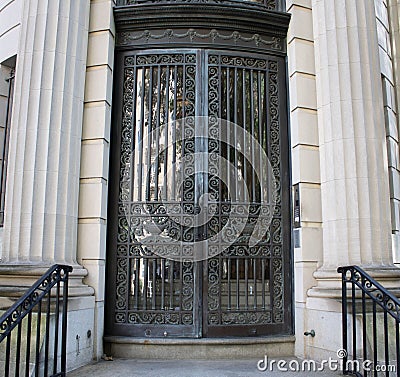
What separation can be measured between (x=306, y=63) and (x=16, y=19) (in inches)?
188

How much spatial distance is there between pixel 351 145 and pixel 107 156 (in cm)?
342

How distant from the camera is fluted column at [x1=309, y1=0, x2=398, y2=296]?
5809 millimetres

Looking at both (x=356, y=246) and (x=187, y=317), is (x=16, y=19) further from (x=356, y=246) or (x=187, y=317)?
(x=356, y=246)

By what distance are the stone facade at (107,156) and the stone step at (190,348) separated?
324 mm

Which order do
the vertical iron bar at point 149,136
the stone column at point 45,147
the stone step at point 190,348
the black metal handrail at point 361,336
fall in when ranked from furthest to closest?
the vertical iron bar at point 149,136 → the stone step at point 190,348 → the stone column at point 45,147 → the black metal handrail at point 361,336

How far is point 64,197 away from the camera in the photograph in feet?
19.5

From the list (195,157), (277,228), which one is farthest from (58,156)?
(277,228)

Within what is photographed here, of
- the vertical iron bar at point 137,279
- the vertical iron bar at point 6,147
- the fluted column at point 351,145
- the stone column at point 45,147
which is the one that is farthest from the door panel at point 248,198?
the vertical iron bar at point 6,147

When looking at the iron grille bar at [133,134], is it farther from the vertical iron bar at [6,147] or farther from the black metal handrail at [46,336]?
the vertical iron bar at [6,147]

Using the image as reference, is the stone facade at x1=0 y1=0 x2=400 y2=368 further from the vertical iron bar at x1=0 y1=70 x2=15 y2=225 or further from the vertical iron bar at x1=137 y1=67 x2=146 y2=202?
the vertical iron bar at x1=0 y1=70 x2=15 y2=225

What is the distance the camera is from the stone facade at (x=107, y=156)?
18.9 ft

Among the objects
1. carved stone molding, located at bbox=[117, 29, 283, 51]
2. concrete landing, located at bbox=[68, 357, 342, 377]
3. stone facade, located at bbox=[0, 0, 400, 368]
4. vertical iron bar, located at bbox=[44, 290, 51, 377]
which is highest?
carved stone molding, located at bbox=[117, 29, 283, 51]

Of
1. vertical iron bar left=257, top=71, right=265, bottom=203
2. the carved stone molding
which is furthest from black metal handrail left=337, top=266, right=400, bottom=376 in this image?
the carved stone molding

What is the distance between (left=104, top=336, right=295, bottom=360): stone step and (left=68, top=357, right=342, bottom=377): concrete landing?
147 millimetres
